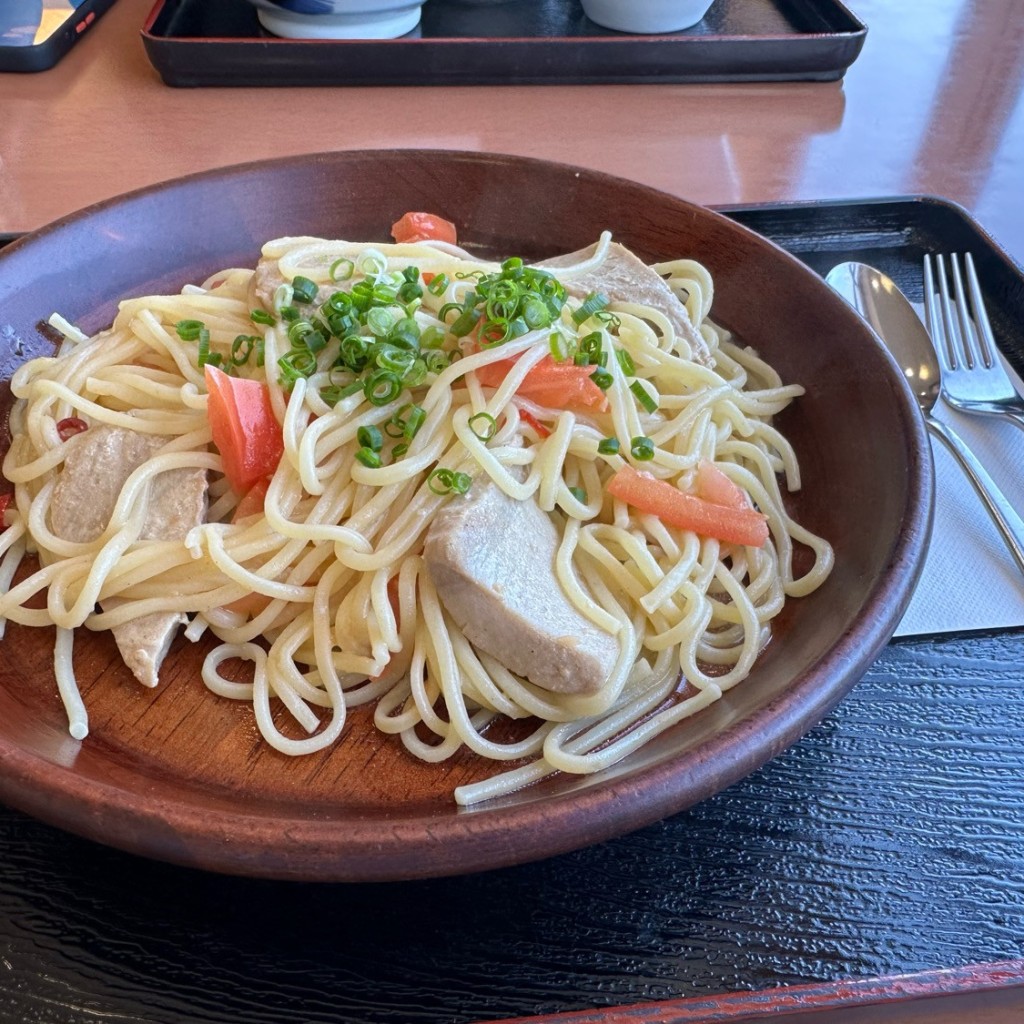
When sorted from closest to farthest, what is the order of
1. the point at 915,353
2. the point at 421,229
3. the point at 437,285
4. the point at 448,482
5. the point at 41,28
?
the point at 448,482 < the point at 437,285 < the point at 915,353 < the point at 421,229 < the point at 41,28

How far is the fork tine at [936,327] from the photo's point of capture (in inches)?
97.8

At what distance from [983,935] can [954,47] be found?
5752mm

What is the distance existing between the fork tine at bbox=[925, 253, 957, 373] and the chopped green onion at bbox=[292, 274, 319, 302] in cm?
180

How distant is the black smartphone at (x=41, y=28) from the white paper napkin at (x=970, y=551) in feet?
15.2

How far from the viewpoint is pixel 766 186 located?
3.82 m

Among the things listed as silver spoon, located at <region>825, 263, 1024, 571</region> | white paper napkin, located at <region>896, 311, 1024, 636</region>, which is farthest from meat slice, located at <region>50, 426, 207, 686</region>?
silver spoon, located at <region>825, 263, 1024, 571</region>

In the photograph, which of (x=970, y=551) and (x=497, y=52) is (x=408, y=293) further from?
(x=497, y=52)

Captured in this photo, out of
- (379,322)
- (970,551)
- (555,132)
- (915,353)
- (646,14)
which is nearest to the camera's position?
(379,322)

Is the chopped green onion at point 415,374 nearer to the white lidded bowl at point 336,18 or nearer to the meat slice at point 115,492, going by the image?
the meat slice at point 115,492

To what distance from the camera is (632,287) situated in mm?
2336

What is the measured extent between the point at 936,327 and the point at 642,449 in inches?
49.6

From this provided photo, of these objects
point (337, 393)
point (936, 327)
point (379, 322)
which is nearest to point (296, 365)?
point (337, 393)

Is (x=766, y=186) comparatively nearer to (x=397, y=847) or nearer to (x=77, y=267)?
(x=77, y=267)

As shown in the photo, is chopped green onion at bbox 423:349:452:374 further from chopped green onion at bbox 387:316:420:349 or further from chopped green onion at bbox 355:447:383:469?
chopped green onion at bbox 355:447:383:469
